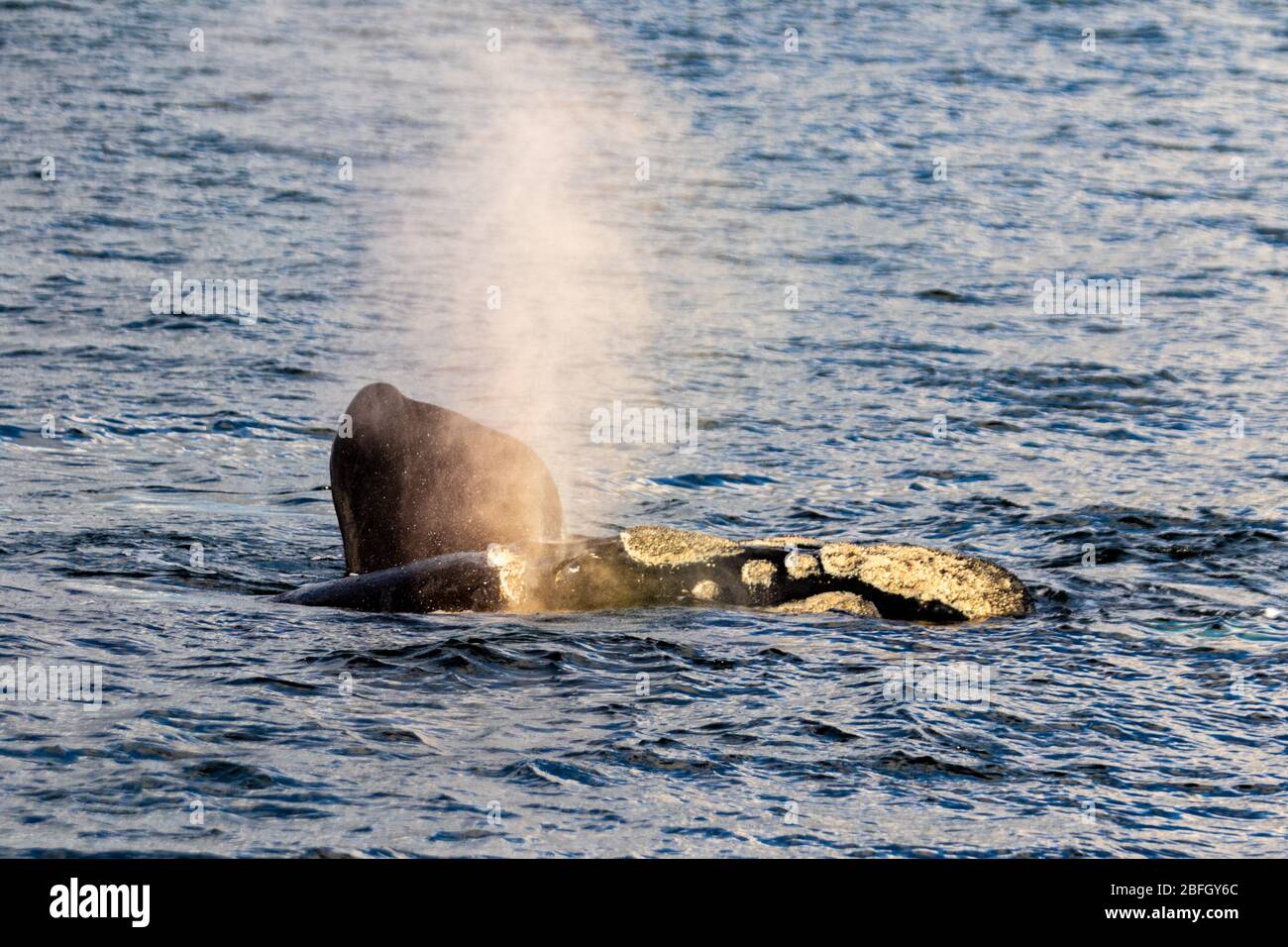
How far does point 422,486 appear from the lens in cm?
1262

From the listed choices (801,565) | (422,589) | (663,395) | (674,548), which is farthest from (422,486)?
(663,395)

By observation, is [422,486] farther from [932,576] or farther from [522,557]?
[932,576]

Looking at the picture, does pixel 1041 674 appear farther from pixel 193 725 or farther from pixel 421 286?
pixel 421 286

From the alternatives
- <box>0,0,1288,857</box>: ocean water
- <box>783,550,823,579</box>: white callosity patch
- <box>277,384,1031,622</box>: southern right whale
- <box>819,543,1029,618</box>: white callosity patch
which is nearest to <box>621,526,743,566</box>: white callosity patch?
<box>277,384,1031,622</box>: southern right whale

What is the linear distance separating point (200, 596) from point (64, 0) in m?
31.8

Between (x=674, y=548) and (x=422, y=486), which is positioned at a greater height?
(x=422, y=486)

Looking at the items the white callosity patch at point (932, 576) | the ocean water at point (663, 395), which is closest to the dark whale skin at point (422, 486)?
the ocean water at point (663, 395)

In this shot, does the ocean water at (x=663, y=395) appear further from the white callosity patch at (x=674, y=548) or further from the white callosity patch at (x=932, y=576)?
the white callosity patch at (x=674, y=548)

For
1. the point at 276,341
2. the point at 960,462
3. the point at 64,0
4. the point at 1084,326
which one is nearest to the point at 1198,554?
the point at 960,462

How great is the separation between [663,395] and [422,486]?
6987mm

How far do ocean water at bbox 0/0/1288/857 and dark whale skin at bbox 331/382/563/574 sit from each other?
0.83 metres

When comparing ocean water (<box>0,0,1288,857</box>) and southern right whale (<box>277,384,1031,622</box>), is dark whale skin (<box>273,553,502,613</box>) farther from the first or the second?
ocean water (<box>0,0,1288,857</box>)

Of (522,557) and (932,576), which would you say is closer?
(932,576)
